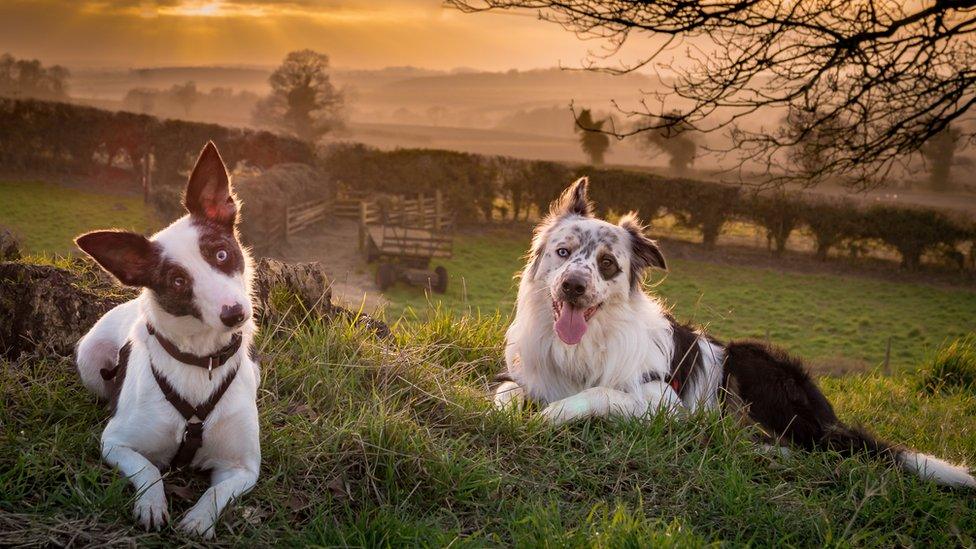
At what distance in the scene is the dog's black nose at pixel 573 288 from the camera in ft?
18.5

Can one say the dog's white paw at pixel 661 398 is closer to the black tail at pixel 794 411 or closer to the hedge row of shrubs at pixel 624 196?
the black tail at pixel 794 411

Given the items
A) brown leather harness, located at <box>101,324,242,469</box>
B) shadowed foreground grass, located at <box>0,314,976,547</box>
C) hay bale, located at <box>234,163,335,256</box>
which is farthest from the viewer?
hay bale, located at <box>234,163,335,256</box>

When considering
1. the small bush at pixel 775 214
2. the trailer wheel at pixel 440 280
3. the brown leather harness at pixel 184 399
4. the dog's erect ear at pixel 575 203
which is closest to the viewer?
the brown leather harness at pixel 184 399

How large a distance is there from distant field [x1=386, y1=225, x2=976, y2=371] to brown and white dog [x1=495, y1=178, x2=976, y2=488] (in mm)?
12378

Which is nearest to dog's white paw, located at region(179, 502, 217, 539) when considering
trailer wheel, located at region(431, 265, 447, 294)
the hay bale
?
trailer wheel, located at region(431, 265, 447, 294)

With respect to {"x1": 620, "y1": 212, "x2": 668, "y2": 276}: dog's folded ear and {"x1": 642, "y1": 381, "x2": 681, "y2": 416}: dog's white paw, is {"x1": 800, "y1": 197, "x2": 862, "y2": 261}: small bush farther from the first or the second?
{"x1": 642, "y1": 381, "x2": 681, "y2": 416}: dog's white paw

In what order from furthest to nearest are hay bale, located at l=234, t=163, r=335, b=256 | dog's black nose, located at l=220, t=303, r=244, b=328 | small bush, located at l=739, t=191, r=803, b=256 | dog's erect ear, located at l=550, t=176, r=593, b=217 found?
small bush, located at l=739, t=191, r=803, b=256 → hay bale, located at l=234, t=163, r=335, b=256 → dog's erect ear, located at l=550, t=176, r=593, b=217 → dog's black nose, located at l=220, t=303, r=244, b=328

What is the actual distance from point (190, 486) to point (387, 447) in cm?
108

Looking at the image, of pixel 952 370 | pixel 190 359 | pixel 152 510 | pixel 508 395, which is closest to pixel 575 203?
pixel 508 395

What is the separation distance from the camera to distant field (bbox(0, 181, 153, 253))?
16.1 m

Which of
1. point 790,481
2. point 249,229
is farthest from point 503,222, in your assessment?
point 790,481

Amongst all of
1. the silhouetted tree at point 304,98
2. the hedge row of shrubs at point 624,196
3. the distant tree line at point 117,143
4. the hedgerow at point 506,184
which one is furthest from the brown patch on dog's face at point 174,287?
the silhouetted tree at point 304,98

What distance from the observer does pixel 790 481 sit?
5586 millimetres

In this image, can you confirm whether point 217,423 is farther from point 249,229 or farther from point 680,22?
point 249,229
